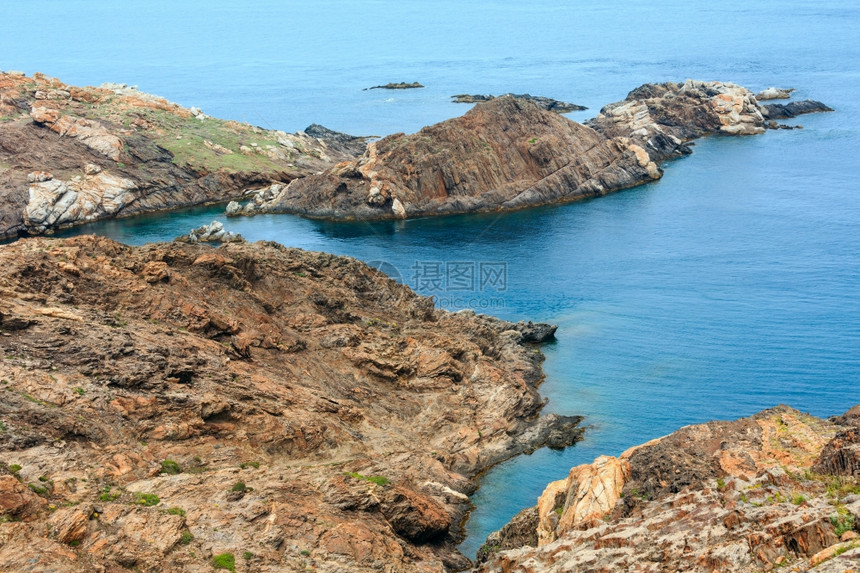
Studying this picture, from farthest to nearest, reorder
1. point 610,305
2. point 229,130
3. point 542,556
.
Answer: point 229,130, point 610,305, point 542,556

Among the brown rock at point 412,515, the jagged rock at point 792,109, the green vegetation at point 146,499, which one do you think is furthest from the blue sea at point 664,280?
the jagged rock at point 792,109

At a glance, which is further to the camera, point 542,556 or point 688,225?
point 688,225

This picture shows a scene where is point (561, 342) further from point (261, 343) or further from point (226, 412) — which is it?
point (226, 412)

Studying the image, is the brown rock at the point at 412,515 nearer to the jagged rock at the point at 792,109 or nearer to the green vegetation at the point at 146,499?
the green vegetation at the point at 146,499

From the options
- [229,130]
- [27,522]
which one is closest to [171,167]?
[229,130]

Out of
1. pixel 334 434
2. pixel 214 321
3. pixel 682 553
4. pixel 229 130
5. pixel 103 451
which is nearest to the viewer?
pixel 682 553

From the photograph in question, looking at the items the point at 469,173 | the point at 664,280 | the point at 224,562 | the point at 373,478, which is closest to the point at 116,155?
the point at 469,173

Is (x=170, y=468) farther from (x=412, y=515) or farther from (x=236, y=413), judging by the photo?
(x=412, y=515)

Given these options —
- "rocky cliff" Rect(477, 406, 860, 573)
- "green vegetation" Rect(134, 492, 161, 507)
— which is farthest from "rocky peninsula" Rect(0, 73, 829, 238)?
"green vegetation" Rect(134, 492, 161, 507)
